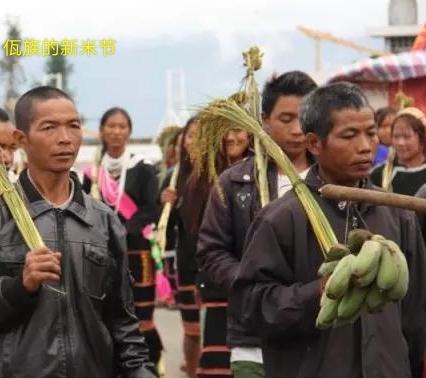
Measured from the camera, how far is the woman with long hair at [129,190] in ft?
32.5

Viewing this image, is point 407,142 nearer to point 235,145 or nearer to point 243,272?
point 235,145

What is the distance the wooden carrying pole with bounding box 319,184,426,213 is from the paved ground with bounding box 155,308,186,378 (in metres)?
7.06

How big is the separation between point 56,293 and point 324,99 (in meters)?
1.19

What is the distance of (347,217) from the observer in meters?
4.42

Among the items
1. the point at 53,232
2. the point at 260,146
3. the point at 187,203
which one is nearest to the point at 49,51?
the point at 187,203

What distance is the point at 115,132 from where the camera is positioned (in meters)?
10.0

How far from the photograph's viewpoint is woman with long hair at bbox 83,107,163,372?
9.90 metres

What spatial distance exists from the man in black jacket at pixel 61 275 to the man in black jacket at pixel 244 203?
957mm

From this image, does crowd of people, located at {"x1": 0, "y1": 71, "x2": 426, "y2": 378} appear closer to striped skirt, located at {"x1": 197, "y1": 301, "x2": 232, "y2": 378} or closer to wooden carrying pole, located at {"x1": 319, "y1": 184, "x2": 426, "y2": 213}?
wooden carrying pole, located at {"x1": 319, "y1": 184, "x2": 426, "y2": 213}

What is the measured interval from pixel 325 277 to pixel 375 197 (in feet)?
2.63

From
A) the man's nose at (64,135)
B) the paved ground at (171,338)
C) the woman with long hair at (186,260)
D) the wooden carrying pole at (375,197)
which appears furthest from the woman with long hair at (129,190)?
the wooden carrying pole at (375,197)

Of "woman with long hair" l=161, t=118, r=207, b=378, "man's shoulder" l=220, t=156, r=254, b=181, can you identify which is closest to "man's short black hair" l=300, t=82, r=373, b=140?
"man's shoulder" l=220, t=156, r=254, b=181

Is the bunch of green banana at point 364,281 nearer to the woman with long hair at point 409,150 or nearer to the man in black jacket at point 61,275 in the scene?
the man in black jacket at point 61,275

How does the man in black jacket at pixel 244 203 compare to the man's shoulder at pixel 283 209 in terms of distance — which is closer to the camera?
the man's shoulder at pixel 283 209
